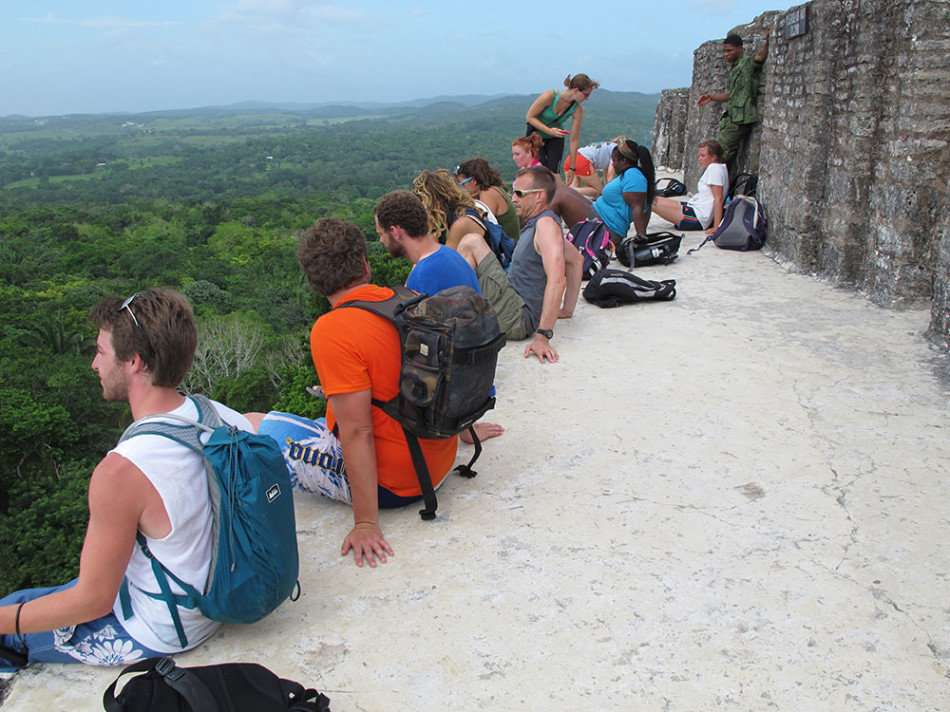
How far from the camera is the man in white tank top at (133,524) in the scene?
1.64 meters

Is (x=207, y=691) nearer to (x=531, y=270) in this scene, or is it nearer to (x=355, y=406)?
(x=355, y=406)

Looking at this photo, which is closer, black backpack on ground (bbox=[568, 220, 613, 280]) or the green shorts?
the green shorts

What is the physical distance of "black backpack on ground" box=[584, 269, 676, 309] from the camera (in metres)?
5.07

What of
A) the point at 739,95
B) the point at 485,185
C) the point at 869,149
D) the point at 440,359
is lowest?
the point at 440,359

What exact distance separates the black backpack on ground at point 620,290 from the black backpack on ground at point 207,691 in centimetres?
380

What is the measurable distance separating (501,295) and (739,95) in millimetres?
4718

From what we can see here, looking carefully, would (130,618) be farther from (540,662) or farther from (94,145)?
(94,145)

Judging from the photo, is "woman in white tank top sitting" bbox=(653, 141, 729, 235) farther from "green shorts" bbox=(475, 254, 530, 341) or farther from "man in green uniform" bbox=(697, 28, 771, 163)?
"green shorts" bbox=(475, 254, 530, 341)

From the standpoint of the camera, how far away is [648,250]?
6.30m

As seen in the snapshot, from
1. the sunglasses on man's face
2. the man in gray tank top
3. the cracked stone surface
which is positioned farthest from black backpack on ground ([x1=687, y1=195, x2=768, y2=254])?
the cracked stone surface

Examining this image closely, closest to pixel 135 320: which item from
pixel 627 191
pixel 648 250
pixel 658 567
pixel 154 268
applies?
pixel 658 567

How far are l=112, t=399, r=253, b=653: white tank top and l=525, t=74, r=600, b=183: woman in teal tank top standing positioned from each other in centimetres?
616

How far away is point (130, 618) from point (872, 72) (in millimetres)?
4766

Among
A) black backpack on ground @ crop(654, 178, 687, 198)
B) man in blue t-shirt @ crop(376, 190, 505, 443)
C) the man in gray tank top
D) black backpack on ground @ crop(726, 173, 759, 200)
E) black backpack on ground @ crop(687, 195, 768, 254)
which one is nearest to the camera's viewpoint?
man in blue t-shirt @ crop(376, 190, 505, 443)
